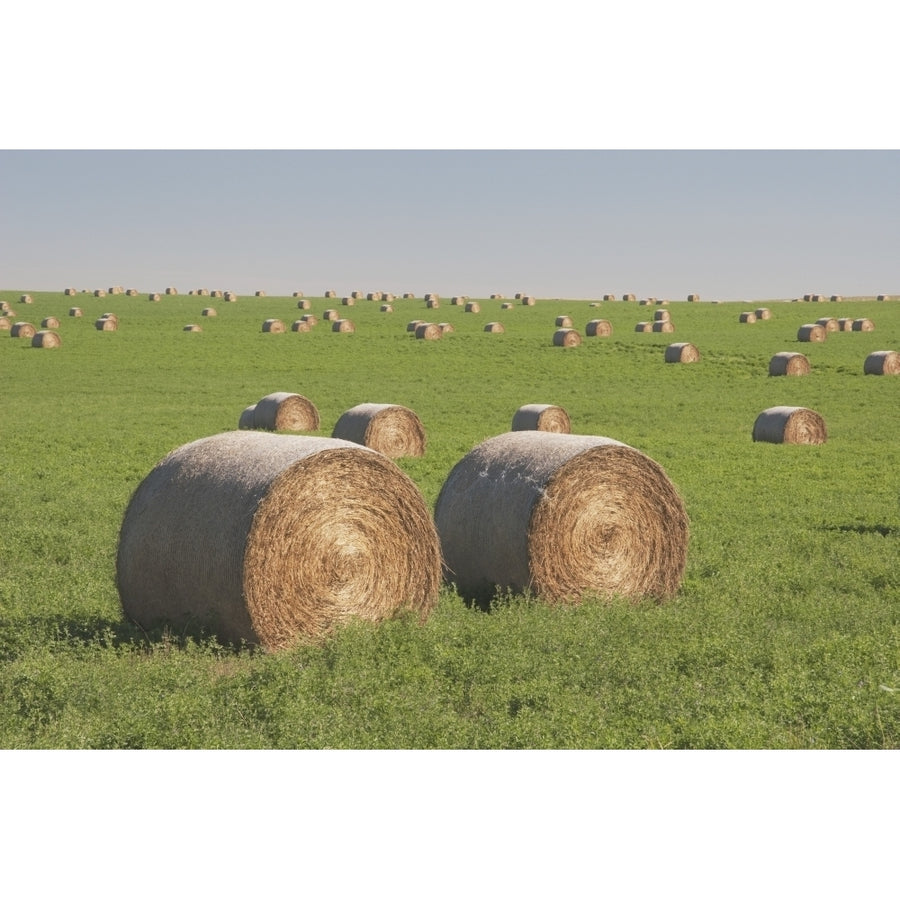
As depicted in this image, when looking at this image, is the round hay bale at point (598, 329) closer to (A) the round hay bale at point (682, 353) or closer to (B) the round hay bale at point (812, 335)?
(A) the round hay bale at point (682, 353)

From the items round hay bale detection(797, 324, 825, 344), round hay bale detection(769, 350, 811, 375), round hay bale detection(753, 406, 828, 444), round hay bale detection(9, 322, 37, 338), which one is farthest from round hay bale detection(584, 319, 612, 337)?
round hay bale detection(753, 406, 828, 444)

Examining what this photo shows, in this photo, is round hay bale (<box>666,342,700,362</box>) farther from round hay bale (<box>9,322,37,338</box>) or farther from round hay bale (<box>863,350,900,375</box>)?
round hay bale (<box>9,322,37,338</box>)

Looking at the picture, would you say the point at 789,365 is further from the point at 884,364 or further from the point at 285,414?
the point at 285,414

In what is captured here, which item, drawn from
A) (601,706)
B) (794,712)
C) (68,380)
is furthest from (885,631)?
(68,380)

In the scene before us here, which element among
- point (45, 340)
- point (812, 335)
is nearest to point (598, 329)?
point (812, 335)

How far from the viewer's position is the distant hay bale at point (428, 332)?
61250 mm

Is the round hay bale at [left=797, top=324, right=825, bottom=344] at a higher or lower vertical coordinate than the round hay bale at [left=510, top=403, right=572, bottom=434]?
higher

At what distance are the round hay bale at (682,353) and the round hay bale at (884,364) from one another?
27.6ft

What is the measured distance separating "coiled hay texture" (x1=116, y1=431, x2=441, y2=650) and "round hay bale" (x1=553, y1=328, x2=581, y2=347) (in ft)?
154

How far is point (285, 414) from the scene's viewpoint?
30594 mm

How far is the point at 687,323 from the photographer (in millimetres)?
70250

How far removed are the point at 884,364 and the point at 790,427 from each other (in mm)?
19124

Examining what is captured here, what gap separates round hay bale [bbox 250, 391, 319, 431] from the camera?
30.5 m

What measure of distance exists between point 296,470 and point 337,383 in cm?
3486
